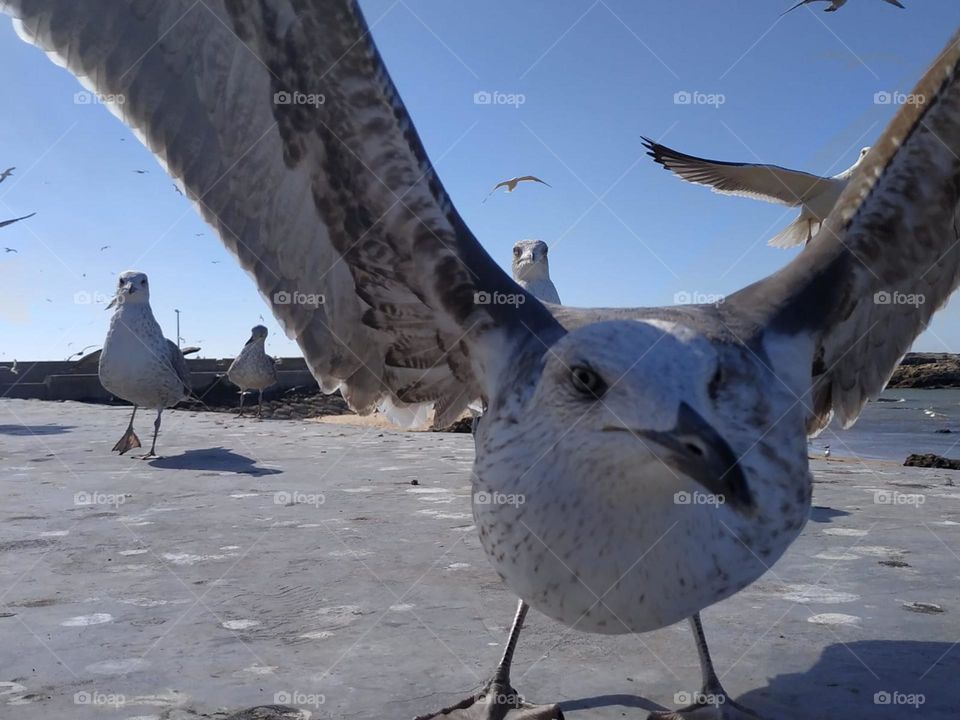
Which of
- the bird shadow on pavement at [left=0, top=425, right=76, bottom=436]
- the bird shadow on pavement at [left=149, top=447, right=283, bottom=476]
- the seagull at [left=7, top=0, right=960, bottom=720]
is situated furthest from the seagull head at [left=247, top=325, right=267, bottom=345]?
the seagull at [left=7, top=0, right=960, bottom=720]

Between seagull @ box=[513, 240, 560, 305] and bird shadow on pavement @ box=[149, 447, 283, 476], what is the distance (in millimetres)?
3051

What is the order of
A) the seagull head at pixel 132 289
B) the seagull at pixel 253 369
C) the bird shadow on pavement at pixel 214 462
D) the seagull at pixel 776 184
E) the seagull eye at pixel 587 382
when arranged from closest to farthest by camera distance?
the seagull eye at pixel 587 382, the bird shadow on pavement at pixel 214 462, the seagull at pixel 776 184, the seagull head at pixel 132 289, the seagull at pixel 253 369

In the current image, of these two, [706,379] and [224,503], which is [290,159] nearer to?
[706,379]

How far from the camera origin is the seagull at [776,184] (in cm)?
738

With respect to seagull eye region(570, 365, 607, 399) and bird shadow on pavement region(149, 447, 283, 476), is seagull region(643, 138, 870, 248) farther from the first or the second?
seagull eye region(570, 365, 607, 399)

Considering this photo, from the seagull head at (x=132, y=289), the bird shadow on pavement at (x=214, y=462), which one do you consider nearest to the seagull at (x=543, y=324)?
the bird shadow on pavement at (x=214, y=462)

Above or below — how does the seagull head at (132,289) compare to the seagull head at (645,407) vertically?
above

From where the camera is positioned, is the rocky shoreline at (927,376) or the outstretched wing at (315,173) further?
the rocky shoreline at (927,376)

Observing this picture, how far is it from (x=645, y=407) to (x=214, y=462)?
6.00 meters

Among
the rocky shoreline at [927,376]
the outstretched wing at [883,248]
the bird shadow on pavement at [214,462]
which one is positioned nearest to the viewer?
the outstretched wing at [883,248]

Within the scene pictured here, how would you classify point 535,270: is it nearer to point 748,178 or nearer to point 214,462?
point 748,178

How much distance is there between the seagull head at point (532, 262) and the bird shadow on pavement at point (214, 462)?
125 inches

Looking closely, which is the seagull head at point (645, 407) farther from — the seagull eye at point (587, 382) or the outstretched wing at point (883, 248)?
the outstretched wing at point (883, 248)

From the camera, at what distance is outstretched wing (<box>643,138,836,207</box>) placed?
7.41 meters
